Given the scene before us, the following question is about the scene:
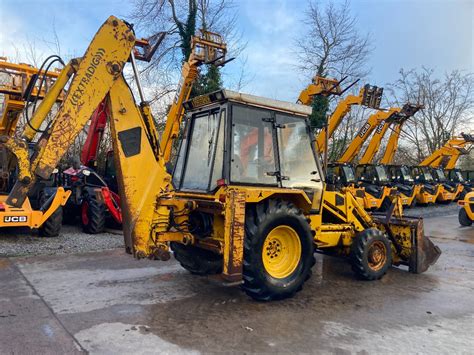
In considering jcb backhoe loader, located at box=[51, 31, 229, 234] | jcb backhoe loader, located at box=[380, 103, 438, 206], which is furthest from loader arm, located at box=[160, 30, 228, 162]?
jcb backhoe loader, located at box=[380, 103, 438, 206]

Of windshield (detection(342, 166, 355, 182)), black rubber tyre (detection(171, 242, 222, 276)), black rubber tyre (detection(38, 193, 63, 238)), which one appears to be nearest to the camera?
black rubber tyre (detection(171, 242, 222, 276))

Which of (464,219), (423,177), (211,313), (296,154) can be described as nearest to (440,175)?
(423,177)

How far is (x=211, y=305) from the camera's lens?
4.91 m

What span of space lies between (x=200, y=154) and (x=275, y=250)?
1.61 metres

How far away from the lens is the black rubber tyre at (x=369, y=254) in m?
5.98

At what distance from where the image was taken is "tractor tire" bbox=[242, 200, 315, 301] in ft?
15.6

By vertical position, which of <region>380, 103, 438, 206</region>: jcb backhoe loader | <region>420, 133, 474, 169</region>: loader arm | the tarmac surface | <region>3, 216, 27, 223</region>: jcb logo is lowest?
the tarmac surface

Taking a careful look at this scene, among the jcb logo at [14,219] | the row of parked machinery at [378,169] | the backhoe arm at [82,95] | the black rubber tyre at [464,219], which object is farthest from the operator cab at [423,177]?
the backhoe arm at [82,95]

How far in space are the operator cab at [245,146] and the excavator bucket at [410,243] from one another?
1823 mm

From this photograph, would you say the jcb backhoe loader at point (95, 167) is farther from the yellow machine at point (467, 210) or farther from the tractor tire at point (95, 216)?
the yellow machine at point (467, 210)

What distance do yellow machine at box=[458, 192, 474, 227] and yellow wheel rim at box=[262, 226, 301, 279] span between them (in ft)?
32.2

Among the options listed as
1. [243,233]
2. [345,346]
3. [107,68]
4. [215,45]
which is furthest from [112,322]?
[215,45]

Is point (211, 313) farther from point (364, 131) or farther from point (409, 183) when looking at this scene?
point (409, 183)

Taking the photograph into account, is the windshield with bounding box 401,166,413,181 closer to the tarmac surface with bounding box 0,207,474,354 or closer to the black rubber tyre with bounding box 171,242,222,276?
the tarmac surface with bounding box 0,207,474,354
